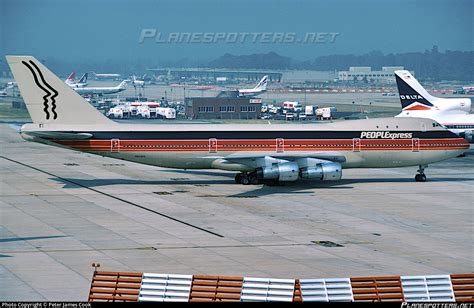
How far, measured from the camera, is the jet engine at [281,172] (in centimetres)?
5859

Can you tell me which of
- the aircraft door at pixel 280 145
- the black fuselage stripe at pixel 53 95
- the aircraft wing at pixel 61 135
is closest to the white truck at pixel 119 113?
the black fuselage stripe at pixel 53 95

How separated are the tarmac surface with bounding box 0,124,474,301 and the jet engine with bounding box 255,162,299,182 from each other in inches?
35.3

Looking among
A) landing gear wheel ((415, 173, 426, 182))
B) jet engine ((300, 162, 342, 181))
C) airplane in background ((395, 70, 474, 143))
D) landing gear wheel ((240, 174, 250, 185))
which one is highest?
airplane in background ((395, 70, 474, 143))

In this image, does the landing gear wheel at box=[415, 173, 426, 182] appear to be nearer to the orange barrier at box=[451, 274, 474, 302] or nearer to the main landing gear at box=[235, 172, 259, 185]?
the main landing gear at box=[235, 172, 259, 185]

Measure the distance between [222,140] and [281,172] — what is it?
465 centimetres

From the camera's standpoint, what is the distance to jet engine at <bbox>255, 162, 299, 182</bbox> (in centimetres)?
5859

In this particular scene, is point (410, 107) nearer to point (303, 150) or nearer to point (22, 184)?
point (303, 150)

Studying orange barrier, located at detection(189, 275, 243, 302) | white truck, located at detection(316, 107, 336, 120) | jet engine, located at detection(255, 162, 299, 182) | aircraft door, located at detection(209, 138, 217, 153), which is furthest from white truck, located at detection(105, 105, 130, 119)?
orange barrier, located at detection(189, 275, 243, 302)

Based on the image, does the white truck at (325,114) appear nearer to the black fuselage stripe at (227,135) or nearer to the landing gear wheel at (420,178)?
the landing gear wheel at (420,178)

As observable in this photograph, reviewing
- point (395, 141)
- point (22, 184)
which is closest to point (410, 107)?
point (395, 141)

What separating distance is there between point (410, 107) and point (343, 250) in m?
60.6

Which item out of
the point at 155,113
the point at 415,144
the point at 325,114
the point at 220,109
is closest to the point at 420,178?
the point at 415,144

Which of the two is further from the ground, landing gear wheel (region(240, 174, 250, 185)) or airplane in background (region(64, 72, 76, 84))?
airplane in background (region(64, 72, 76, 84))

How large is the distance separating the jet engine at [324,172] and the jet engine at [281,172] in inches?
31.2
